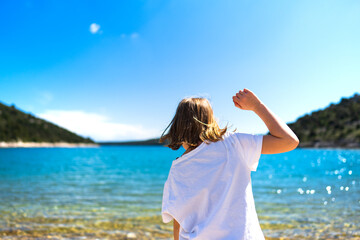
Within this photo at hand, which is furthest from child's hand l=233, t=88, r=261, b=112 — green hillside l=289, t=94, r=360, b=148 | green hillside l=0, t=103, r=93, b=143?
green hillside l=0, t=103, r=93, b=143

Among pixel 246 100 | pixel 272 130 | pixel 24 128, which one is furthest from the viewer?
pixel 24 128

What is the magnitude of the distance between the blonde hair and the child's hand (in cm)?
22

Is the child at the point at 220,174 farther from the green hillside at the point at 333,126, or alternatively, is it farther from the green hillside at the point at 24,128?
the green hillside at the point at 24,128

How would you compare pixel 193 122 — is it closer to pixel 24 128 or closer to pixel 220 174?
pixel 220 174

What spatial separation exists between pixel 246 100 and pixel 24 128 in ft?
474

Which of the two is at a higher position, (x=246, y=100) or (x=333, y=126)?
(x=333, y=126)

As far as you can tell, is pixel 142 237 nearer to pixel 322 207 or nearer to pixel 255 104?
pixel 255 104

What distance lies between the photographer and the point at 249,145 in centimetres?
184

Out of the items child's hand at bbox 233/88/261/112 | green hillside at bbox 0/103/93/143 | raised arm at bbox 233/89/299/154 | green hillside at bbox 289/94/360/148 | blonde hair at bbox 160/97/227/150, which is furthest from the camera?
green hillside at bbox 0/103/93/143

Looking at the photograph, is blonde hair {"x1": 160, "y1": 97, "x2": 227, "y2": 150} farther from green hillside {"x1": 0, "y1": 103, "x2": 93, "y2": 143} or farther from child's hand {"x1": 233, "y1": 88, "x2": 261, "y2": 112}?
green hillside {"x1": 0, "y1": 103, "x2": 93, "y2": 143}

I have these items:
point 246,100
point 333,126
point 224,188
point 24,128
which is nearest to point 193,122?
point 246,100

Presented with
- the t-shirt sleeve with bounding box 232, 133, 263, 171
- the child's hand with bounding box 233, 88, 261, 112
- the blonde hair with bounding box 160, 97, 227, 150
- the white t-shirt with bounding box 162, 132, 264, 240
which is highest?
the child's hand with bounding box 233, 88, 261, 112

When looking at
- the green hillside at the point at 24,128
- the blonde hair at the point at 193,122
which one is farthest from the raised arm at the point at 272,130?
the green hillside at the point at 24,128

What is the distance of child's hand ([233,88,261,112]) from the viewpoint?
1.91 m
